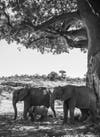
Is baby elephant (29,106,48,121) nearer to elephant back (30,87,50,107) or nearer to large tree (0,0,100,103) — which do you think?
elephant back (30,87,50,107)

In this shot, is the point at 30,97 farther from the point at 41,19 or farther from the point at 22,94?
the point at 41,19

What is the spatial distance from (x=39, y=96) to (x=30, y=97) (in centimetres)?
38

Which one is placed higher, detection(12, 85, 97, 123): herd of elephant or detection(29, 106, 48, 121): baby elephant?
detection(12, 85, 97, 123): herd of elephant

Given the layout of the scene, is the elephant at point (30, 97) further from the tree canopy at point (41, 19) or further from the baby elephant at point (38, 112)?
the tree canopy at point (41, 19)

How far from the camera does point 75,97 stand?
10086 mm

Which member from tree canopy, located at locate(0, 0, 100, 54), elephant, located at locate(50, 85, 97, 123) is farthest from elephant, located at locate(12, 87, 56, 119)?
tree canopy, located at locate(0, 0, 100, 54)

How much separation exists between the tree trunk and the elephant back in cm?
189

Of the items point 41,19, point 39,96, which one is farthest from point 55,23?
point 39,96

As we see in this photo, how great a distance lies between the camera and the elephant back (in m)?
11.7

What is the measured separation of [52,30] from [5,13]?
312 cm

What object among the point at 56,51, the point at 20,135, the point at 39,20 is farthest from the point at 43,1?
the point at 20,135

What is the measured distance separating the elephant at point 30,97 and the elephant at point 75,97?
137cm

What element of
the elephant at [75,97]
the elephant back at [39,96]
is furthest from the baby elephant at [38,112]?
the elephant at [75,97]

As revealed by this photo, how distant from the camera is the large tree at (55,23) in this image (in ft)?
40.9
